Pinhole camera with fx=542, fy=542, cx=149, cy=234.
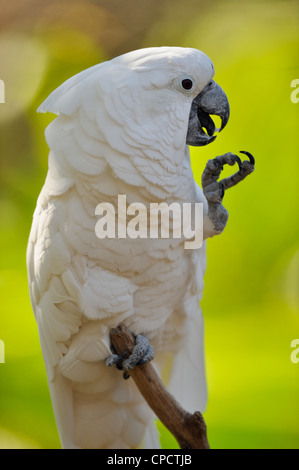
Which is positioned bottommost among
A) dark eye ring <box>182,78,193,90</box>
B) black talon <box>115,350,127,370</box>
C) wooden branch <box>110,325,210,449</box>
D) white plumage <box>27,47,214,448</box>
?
wooden branch <box>110,325,210,449</box>

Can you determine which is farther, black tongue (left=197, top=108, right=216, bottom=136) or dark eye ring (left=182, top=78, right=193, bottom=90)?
black tongue (left=197, top=108, right=216, bottom=136)

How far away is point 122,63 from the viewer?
148 cm

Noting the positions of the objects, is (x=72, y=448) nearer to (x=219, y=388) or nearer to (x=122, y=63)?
(x=219, y=388)

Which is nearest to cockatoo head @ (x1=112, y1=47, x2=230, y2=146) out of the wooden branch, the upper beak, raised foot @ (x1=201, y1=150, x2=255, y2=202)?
the upper beak

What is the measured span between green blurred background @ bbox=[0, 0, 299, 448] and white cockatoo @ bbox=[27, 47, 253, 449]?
545 millimetres

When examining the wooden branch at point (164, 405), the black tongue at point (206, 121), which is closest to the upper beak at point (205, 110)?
the black tongue at point (206, 121)

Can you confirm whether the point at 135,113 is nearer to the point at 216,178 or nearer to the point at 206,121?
the point at 206,121

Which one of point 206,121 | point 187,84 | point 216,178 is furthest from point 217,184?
point 187,84

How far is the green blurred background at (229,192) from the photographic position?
2.10 m

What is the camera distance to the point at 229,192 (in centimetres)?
223

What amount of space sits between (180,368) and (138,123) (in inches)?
37.1

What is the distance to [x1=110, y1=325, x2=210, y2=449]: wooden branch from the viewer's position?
1509 millimetres

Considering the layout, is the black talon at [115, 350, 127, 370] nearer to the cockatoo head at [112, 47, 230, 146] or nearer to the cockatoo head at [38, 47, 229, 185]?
the cockatoo head at [38, 47, 229, 185]

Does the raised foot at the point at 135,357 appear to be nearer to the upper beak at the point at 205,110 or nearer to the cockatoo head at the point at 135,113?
the cockatoo head at the point at 135,113
